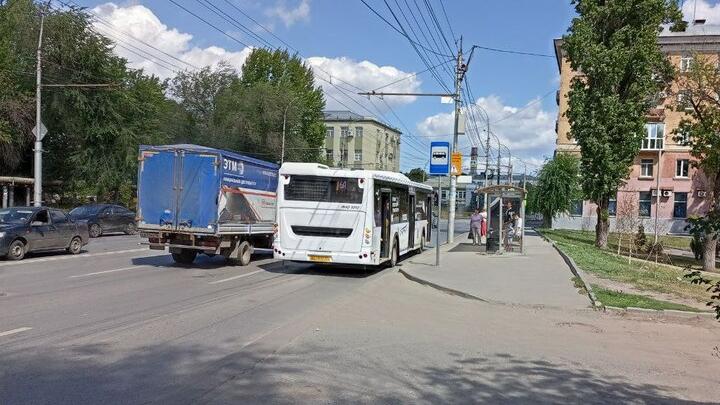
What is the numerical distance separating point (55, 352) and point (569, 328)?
7461mm

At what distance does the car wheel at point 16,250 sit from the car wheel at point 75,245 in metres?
1.85

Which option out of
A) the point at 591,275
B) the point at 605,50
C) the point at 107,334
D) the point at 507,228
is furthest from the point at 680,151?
the point at 107,334

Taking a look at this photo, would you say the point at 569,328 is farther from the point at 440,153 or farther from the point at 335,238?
the point at 440,153

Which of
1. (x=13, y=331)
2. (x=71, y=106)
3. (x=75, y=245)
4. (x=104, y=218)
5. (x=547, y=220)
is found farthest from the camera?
(x=547, y=220)

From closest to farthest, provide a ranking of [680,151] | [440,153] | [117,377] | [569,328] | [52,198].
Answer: [117,377], [569,328], [440,153], [52,198], [680,151]

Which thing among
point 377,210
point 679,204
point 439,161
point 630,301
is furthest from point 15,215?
point 679,204

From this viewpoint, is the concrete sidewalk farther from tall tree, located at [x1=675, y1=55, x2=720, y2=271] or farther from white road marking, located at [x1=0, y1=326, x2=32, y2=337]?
white road marking, located at [x1=0, y1=326, x2=32, y2=337]

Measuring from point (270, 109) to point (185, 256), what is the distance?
3944 cm

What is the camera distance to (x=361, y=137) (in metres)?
107

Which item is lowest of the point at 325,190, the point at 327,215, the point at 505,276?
the point at 505,276

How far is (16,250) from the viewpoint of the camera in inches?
672

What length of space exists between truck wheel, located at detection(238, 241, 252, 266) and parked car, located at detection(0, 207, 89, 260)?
19.2ft

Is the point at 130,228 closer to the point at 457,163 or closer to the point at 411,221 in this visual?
the point at 411,221

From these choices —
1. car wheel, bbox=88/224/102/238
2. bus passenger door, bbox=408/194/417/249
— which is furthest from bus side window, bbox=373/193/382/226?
car wheel, bbox=88/224/102/238
